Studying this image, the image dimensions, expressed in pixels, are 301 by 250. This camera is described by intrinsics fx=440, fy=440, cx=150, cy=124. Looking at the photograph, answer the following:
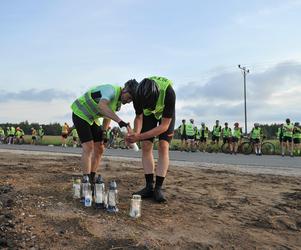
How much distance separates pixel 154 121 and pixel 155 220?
171cm

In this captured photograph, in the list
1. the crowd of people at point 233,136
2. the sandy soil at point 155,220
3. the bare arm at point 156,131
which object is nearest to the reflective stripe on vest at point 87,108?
the bare arm at point 156,131

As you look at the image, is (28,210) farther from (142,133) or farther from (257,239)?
(257,239)

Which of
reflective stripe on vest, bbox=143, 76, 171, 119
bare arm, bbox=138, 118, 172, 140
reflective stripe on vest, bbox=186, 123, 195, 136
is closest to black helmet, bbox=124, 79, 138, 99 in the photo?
reflective stripe on vest, bbox=143, 76, 171, 119

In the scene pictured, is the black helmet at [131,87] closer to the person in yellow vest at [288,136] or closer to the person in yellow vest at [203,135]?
the person in yellow vest at [288,136]

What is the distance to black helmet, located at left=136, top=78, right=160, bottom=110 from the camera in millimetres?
5863

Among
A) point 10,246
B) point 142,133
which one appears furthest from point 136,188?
point 10,246

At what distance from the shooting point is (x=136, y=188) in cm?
697

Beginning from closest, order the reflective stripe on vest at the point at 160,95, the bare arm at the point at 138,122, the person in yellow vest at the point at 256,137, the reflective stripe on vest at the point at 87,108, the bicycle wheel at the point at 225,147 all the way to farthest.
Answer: the reflective stripe on vest at the point at 160,95, the bare arm at the point at 138,122, the reflective stripe on vest at the point at 87,108, the person in yellow vest at the point at 256,137, the bicycle wheel at the point at 225,147

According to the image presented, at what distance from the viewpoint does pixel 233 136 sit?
2714 centimetres

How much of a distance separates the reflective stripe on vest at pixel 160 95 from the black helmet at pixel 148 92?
0.07 m

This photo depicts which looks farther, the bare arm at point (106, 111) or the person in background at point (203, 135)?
the person in background at point (203, 135)

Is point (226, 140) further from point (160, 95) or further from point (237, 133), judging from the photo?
point (160, 95)

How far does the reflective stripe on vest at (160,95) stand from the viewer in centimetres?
599

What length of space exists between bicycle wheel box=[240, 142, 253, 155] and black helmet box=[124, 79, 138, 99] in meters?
20.7
